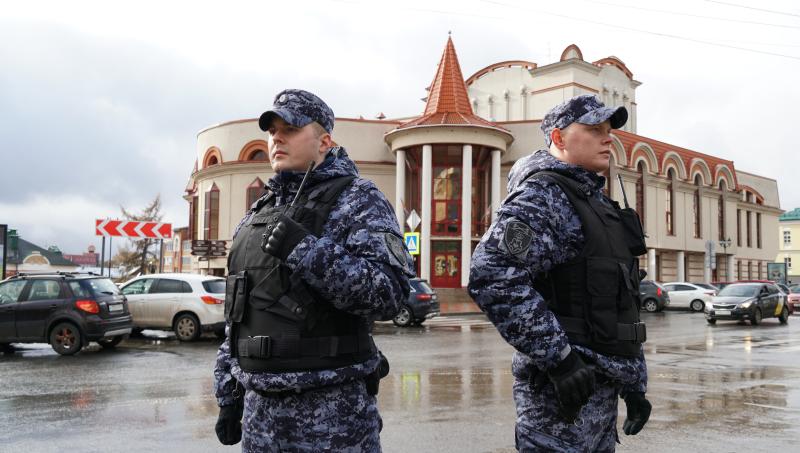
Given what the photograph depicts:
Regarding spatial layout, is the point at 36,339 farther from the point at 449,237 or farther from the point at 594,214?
the point at 449,237

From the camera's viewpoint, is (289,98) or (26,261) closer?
(289,98)

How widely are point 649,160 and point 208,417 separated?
3593 centimetres

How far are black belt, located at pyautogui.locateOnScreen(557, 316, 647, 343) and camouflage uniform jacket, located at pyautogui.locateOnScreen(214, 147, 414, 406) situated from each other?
697 millimetres

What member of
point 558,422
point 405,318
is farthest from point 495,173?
point 558,422

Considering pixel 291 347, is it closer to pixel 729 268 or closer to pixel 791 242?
pixel 729 268

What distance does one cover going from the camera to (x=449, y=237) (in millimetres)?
31906

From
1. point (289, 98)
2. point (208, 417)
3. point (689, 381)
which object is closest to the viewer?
point (289, 98)

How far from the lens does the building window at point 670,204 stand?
40.2m

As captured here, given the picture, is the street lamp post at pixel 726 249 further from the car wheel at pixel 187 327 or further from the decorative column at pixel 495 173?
the car wheel at pixel 187 327

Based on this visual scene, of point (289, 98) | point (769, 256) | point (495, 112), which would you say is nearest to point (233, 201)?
point (495, 112)

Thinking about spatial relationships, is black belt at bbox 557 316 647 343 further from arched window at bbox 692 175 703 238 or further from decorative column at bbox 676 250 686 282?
arched window at bbox 692 175 703 238

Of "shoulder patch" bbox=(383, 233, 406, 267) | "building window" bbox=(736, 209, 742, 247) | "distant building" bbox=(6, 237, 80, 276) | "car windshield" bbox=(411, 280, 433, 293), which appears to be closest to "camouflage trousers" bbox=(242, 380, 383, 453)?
"shoulder patch" bbox=(383, 233, 406, 267)

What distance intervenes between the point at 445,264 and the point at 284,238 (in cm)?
2977

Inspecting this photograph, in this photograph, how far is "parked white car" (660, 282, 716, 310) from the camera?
2969 cm
